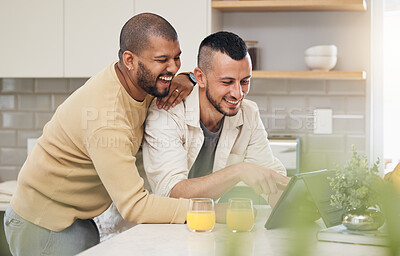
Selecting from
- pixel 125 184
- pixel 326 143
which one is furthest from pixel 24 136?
pixel 125 184

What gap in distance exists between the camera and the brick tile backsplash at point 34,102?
338 centimetres

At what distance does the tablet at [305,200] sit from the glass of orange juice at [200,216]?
0.18 meters

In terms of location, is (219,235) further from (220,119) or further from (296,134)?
(296,134)

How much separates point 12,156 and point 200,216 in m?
2.31

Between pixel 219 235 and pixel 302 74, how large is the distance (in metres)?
1.50

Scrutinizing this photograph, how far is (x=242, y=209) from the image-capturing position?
1.49m

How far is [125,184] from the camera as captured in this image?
5.19 feet

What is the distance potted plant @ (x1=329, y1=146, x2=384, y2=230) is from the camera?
1.35 metres

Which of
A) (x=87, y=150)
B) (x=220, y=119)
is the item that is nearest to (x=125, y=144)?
(x=87, y=150)

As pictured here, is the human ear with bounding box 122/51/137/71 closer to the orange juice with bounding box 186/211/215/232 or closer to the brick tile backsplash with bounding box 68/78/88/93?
the orange juice with bounding box 186/211/215/232

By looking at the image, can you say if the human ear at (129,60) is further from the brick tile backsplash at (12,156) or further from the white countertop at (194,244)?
the brick tile backsplash at (12,156)

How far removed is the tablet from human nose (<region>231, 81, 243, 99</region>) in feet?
1.65

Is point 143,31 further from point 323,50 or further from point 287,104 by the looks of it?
point 287,104

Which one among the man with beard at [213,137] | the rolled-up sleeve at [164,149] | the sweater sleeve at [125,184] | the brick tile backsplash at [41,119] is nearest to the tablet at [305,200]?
the man with beard at [213,137]
